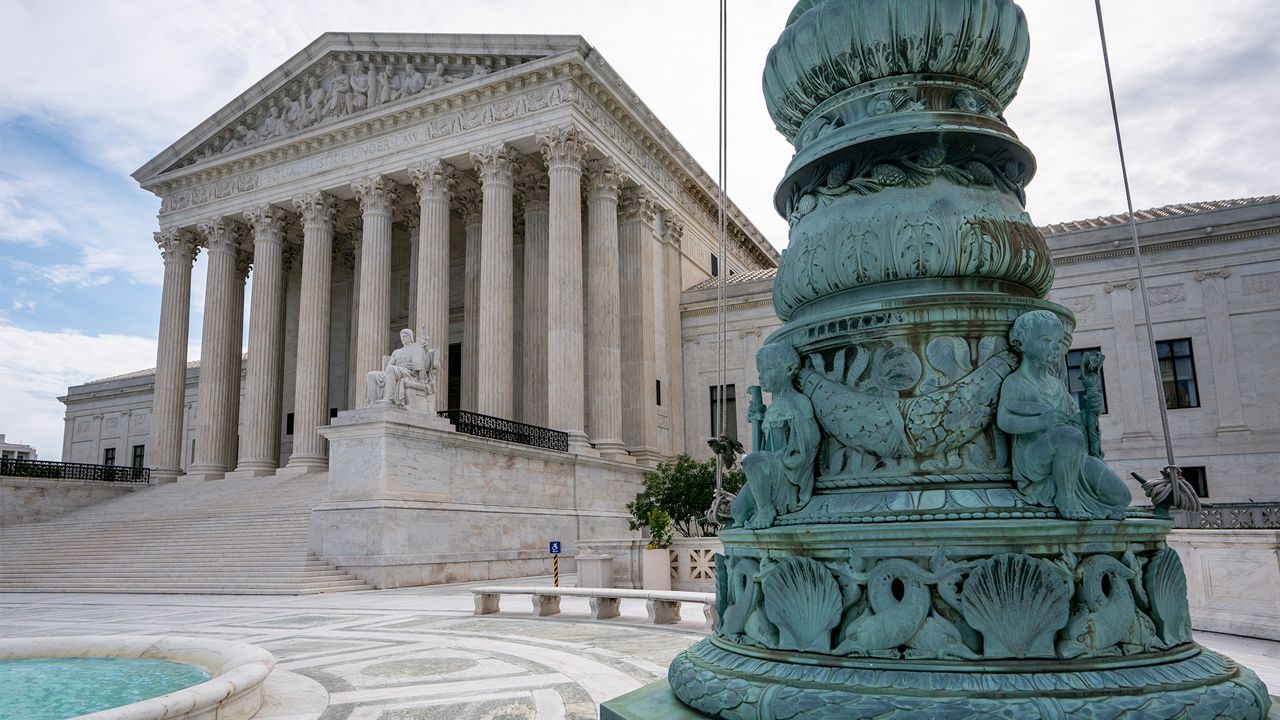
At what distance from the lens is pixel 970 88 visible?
427 cm

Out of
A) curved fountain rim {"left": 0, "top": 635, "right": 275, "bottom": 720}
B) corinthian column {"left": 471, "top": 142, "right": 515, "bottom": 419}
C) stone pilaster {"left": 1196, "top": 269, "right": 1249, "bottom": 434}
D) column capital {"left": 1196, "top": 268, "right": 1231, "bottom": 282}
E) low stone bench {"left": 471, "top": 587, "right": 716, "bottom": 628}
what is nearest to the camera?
curved fountain rim {"left": 0, "top": 635, "right": 275, "bottom": 720}

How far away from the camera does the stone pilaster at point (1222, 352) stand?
28.8 metres

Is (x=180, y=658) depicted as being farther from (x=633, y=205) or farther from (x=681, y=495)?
(x=633, y=205)

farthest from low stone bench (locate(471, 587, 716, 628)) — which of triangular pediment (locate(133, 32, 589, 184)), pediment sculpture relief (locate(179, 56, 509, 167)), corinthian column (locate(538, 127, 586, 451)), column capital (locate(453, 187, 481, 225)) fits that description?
column capital (locate(453, 187, 481, 225))

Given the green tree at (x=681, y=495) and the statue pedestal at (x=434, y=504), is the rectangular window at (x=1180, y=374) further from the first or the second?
the statue pedestal at (x=434, y=504)

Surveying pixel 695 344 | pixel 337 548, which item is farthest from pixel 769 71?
pixel 695 344

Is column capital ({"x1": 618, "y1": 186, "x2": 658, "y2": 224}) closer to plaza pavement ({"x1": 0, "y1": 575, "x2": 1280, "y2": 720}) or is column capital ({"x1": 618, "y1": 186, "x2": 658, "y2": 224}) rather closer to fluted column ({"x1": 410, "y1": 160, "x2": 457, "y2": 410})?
fluted column ({"x1": 410, "y1": 160, "x2": 457, "y2": 410})

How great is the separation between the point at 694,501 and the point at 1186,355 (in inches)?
751

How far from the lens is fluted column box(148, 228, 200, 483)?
3700 cm

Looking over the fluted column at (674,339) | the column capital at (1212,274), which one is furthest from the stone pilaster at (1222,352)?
the fluted column at (674,339)

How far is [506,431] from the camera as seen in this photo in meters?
27.2

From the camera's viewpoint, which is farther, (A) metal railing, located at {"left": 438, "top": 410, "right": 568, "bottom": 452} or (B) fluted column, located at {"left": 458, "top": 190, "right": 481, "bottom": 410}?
(B) fluted column, located at {"left": 458, "top": 190, "right": 481, "bottom": 410}

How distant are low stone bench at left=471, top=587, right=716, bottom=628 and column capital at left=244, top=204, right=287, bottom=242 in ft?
89.8

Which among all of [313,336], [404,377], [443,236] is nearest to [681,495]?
[404,377]
